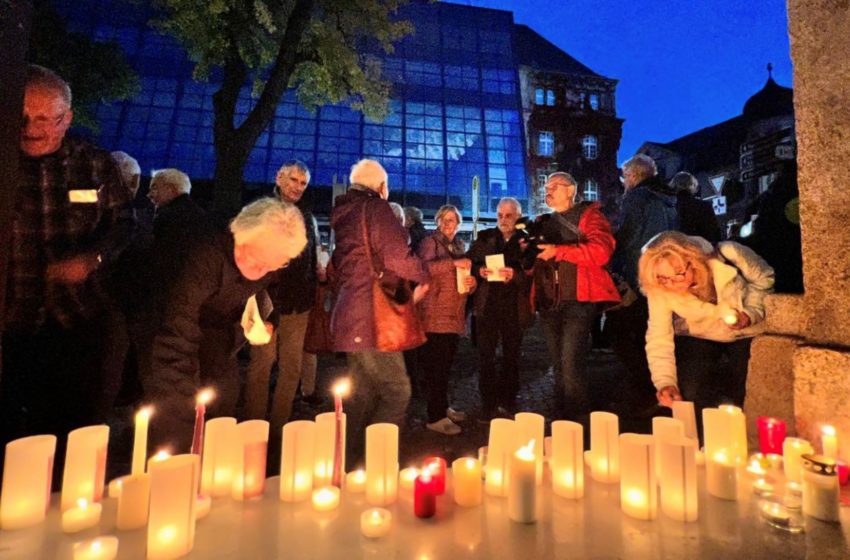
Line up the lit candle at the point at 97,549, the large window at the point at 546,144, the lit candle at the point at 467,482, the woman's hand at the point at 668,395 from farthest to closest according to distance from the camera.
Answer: the large window at the point at 546,144 → the woman's hand at the point at 668,395 → the lit candle at the point at 467,482 → the lit candle at the point at 97,549

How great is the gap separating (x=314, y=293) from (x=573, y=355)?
77.5 inches

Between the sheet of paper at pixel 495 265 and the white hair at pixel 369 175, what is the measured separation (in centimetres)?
135

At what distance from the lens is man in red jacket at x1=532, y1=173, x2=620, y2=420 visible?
11.5 feet

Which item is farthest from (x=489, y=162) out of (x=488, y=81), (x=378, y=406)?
(x=378, y=406)

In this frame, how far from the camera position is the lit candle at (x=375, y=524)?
1392 mm

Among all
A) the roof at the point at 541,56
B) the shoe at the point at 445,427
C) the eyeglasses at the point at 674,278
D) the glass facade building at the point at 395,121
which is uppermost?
the roof at the point at 541,56

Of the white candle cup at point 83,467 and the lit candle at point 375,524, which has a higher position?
the white candle cup at point 83,467

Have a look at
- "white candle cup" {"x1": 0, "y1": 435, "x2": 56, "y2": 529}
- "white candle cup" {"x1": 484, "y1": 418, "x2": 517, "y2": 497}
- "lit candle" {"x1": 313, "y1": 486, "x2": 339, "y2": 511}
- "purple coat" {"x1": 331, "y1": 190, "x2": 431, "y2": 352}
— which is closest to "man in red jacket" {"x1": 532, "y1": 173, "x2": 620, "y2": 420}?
"purple coat" {"x1": 331, "y1": 190, "x2": 431, "y2": 352}

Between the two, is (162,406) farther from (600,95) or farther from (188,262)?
(600,95)

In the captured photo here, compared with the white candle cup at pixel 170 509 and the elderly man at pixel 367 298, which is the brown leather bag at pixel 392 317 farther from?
the white candle cup at pixel 170 509

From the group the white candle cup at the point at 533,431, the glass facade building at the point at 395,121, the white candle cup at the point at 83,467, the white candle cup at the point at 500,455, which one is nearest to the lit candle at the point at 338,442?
the white candle cup at the point at 500,455

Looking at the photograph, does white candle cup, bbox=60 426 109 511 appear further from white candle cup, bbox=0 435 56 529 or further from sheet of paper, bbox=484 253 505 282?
sheet of paper, bbox=484 253 505 282

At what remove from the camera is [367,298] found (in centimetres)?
273

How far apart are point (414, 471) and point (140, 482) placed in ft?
2.86
